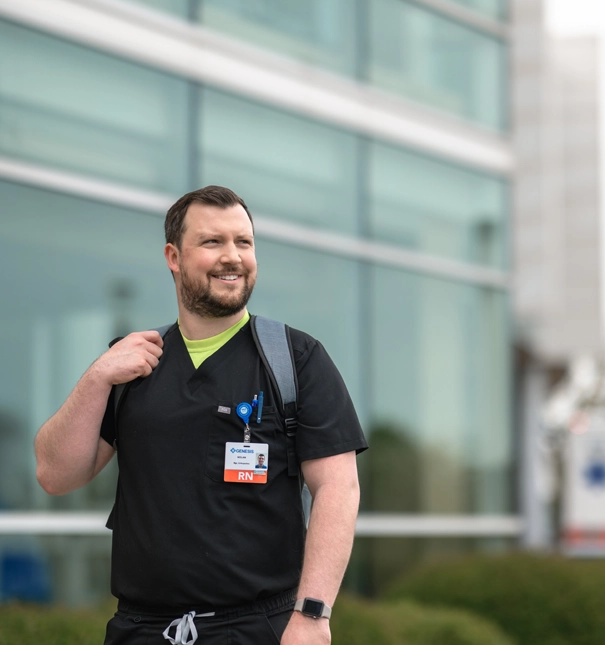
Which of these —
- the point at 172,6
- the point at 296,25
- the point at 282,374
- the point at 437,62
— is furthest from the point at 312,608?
the point at 437,62

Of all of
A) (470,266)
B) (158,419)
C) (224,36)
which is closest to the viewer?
(158,419)

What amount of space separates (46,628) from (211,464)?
293cm

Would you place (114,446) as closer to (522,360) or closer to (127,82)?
(127,82)

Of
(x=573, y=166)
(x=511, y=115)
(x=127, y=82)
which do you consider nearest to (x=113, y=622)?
(x=127, y=82)

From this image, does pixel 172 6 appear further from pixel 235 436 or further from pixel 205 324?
pixel 235 436

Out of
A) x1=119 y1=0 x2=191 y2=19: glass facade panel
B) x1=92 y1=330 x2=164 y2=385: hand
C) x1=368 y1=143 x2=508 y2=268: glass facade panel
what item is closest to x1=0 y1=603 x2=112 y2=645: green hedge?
x1=92 y1=330 x2=164 y2=385: hand

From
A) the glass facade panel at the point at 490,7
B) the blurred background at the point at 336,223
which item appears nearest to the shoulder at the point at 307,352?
the blurred background at the point at 336,223

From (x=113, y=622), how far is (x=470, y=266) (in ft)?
28.9

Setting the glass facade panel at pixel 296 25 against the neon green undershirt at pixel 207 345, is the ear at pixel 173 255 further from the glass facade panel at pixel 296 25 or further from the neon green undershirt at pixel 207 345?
the glass facade panel at pixel 296 25

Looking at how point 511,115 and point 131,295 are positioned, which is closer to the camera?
point 131,295

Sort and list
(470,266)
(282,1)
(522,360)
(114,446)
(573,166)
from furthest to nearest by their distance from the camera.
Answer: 1. (573,166)
2. (522,360)
3. (470,266)
4. (282,1)
5. (114,446)

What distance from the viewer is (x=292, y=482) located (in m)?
2.90

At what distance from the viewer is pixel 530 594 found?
8.45 metres

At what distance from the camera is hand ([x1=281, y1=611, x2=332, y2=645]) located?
2.68 m
